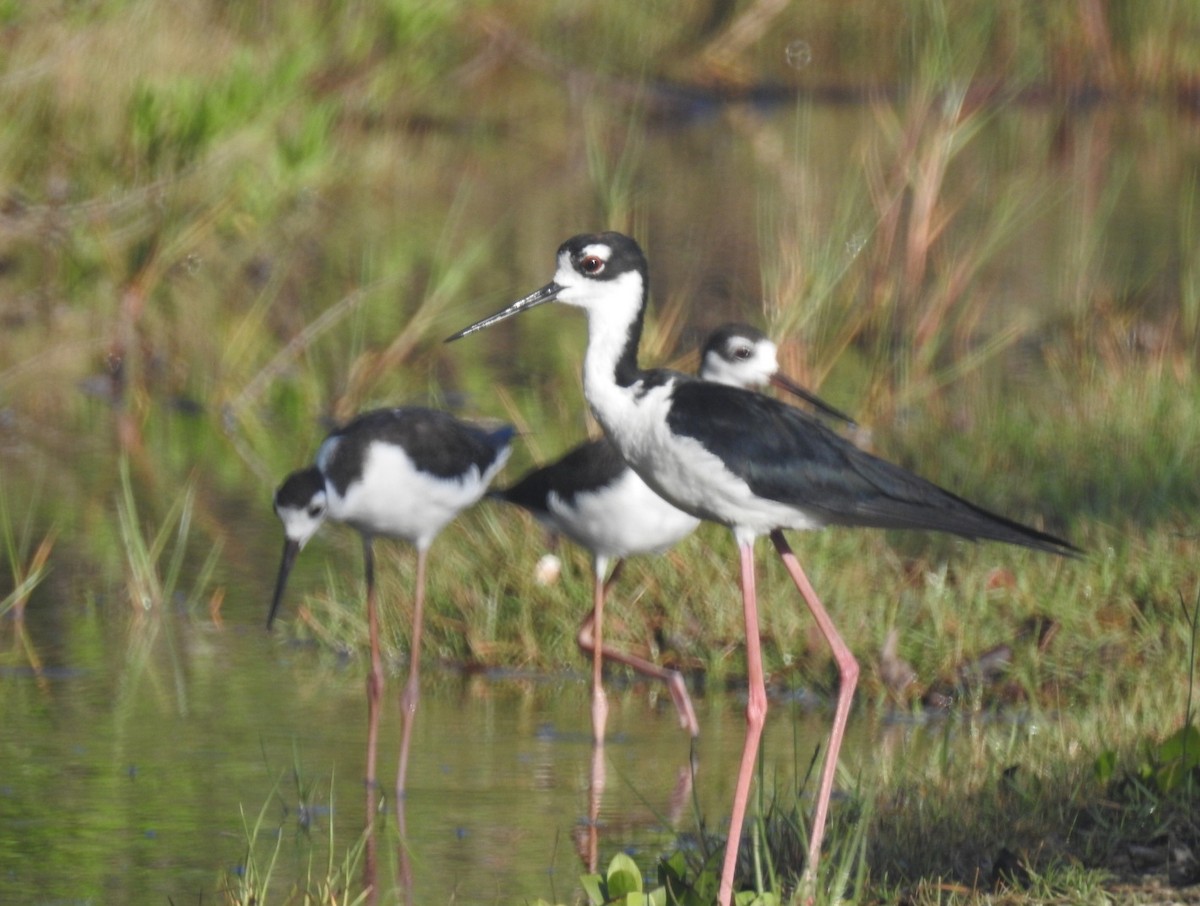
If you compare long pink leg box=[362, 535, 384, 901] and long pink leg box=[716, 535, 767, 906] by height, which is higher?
long pink leg box=[716, 535, 767, 906]

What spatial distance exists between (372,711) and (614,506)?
2.61 feet

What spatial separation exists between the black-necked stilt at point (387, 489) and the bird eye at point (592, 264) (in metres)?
1.26

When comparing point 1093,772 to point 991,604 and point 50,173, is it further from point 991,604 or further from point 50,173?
point 50,173

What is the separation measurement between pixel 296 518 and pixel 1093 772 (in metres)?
2.23

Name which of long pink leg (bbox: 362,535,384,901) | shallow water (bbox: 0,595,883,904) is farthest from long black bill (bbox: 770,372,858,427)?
long pink leg (bbox: 362,535,384,901)

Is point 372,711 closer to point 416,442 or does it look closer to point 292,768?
point 292,768

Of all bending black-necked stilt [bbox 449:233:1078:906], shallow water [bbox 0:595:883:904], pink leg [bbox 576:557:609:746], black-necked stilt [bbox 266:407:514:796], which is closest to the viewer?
bending black-necked stilt [bbox 449:233:1078:906]

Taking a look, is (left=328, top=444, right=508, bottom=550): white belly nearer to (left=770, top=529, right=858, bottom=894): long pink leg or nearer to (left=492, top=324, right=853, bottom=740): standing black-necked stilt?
(left=492, top=324, right=853, bottom=740): standing black-necked stilt

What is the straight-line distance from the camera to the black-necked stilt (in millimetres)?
Result: 5672

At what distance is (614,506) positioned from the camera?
5688mm

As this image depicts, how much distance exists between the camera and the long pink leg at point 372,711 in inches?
182

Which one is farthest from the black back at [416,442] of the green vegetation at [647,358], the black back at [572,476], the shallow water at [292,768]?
the shallow water at [292,768]

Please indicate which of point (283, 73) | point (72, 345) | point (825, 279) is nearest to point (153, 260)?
point (72, 345)

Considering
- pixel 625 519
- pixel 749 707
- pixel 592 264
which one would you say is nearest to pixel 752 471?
pixel 749 707
